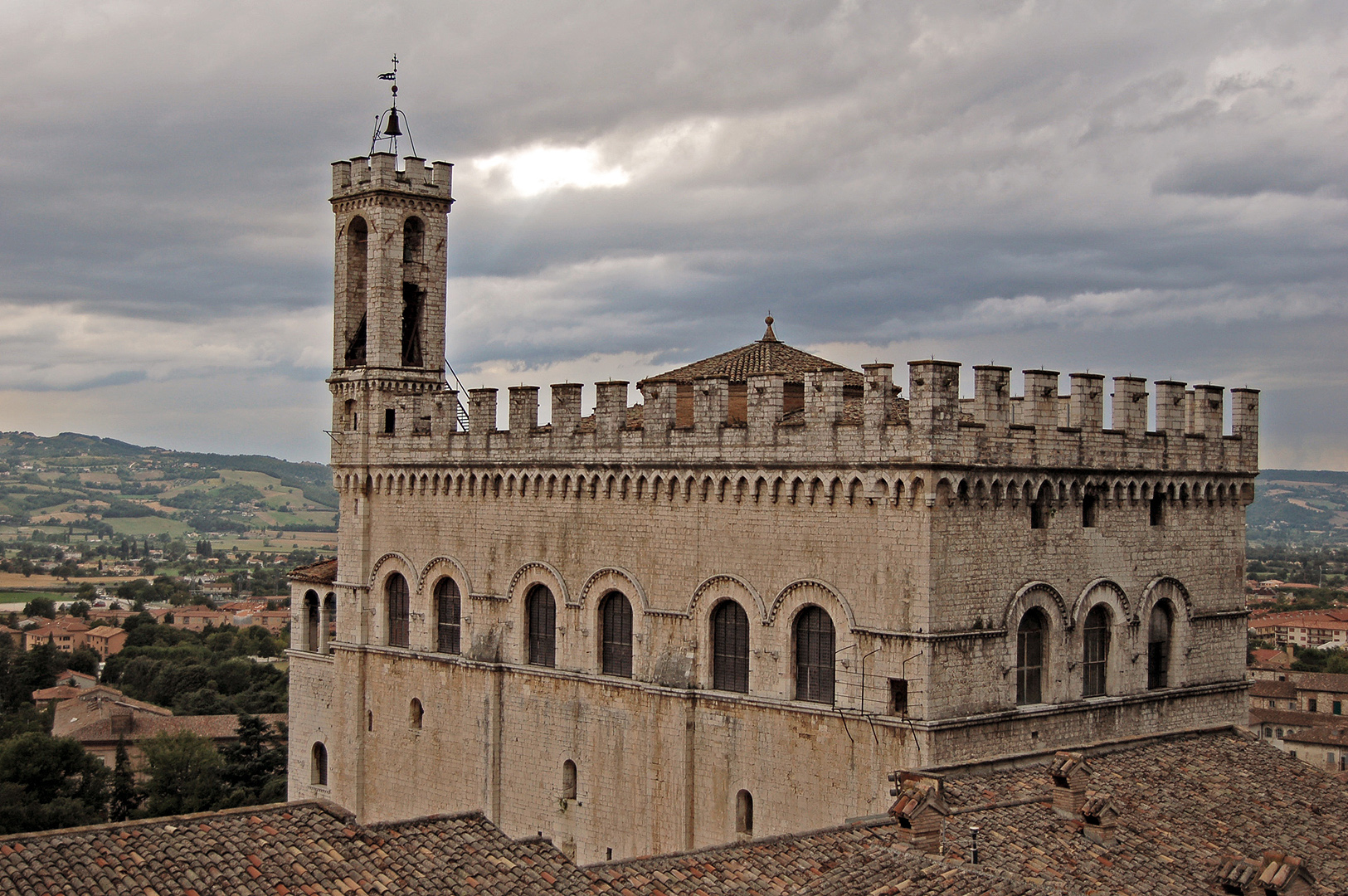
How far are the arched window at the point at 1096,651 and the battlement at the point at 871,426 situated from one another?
9.15 ft

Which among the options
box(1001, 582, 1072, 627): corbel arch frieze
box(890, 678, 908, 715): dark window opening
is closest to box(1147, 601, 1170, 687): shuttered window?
box(1001, 582, 1072, 627): corbel arch frieze

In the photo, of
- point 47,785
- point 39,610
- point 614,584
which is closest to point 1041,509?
point 614,584

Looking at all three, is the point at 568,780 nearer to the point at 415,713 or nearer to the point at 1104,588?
the point at 415,713

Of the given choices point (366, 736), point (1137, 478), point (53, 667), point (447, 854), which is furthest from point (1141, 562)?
point (53, 667)

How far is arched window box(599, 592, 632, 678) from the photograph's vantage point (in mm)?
29234

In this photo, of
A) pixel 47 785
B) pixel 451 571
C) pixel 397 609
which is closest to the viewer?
pixel 451 571

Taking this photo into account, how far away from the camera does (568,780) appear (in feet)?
98.9

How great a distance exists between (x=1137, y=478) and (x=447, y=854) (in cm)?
1491

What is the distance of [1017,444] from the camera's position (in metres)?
25.1

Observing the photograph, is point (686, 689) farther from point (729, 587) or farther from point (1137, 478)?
point (1137, 478)

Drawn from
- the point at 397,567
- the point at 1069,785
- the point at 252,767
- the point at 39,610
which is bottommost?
the point at 39,610

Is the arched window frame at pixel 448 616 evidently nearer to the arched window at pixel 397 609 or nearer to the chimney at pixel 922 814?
the arched window at pixel 397 609

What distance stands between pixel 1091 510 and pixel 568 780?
Answer: 11.7 meters

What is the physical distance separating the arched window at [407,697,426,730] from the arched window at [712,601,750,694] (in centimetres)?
964
